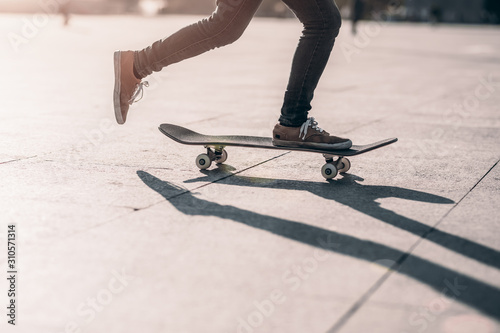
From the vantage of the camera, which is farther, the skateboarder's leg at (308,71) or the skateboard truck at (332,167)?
the skateboard truck at (332,167)

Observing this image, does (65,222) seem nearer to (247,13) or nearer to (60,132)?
(247,13)

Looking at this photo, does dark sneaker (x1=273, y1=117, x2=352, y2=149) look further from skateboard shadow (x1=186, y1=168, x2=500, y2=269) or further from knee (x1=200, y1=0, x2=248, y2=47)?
knee (x1=200, y1=0, x2=248, y2=47)

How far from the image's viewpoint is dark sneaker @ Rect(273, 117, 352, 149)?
453 cm

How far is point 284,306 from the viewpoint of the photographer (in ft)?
8.27

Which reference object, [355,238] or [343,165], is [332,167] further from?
[355,238]

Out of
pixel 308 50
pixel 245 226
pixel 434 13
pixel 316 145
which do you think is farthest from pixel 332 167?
pixel 434 13

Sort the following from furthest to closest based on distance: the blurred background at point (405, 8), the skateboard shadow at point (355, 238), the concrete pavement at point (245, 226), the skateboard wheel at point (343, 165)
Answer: the blurred background at point (405, 8) → the skateboard wheel at point (343, 165) → the skateboard shadow at point (355, 238) → the concrete pavement at point (245, 226)

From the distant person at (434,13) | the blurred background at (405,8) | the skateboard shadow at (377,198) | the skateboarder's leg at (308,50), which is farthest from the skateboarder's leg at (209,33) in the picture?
the blurred background at (405,8)

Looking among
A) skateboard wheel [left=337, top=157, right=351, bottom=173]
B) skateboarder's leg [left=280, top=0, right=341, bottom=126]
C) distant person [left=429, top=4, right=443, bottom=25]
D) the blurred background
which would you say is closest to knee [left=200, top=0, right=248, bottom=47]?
skateboarder's leg [left=280, top=0, right=341, bottom=126]

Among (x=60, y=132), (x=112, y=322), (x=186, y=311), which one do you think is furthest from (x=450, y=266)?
(x=60, y=132)

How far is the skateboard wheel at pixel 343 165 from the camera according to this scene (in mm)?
4668

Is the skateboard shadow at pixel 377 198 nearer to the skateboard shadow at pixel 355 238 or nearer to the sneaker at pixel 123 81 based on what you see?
the skateboard shadow at pixel 355 238

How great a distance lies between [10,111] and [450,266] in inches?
210

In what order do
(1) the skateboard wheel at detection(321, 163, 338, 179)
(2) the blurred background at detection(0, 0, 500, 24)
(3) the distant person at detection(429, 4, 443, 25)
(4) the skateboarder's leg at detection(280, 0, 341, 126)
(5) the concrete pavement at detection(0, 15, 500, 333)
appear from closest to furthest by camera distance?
(5) the concrete pavement at detection(0, 15, 500, 333)
(4) the skateboarder's leg at detection(280, 0, 341, 126)
(1) the skateboard wheel at detection(321, 163, 338, 179)
(3) the distant person at detection(429, 4, 443, 25)
(2) the blurred background at detection(0, 0, 500, 24)
